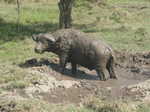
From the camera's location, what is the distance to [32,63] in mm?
12391

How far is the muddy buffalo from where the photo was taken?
37.1 ft

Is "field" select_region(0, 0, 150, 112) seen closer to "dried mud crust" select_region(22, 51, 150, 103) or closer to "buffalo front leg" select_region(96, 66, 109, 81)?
"dried mud crust" select_region(22, 51, 150, 103)

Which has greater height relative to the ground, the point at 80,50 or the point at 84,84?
the point at 80,50

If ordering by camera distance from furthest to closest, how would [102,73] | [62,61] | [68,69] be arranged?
[68,69]
[62,61]
[102,73]

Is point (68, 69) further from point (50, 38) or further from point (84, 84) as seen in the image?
point (84, 84)

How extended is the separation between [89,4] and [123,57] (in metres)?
12.2

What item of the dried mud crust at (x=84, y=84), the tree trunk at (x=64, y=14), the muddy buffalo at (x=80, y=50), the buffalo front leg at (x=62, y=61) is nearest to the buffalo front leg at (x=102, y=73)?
the muddy buffalo at (x=80, y=50)

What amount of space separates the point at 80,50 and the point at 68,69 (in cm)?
121

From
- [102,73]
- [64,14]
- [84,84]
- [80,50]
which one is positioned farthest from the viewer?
[64,14]

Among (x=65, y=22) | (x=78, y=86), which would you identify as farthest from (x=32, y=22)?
(x=78, y=86)

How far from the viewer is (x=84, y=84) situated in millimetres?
10703

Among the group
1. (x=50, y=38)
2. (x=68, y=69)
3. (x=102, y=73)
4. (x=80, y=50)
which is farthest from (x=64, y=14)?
(x=102, y=73)

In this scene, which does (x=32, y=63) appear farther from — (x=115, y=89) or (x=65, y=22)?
(x=65, y=22)

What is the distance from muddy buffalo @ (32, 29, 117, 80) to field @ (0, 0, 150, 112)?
1.14 ft
